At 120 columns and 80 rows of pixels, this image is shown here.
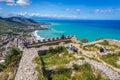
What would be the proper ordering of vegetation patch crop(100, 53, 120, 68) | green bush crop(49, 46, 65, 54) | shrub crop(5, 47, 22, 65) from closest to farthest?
1. vegetation patch crop(100, 53, 120, 68)
2. green bush crop(49, 46, 65, 54)
3. shrub crop(5, 47, 22, 65)

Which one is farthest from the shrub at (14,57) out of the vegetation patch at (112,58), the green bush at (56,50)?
the vegetation patch at (112,58)

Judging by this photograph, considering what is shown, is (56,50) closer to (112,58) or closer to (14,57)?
(112,58)

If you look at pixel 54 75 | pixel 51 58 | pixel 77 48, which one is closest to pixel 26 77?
pixel 54 75

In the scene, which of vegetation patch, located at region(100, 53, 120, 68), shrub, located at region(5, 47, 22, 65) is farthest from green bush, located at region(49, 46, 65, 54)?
vegetation patch, located at region(100, 53, 120, 68)

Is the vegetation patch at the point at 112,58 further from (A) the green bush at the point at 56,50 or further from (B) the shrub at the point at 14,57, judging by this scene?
(B) the shrub at the point at 14,57

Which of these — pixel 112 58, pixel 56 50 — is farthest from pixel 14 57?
pixel 112 58

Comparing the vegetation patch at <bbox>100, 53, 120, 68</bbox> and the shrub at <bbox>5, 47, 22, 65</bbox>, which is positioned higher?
the vegetation patch at <bbox>100, 53, 120, 68</bbox>

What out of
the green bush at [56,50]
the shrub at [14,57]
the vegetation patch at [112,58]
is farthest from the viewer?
the shrub at [14,57]

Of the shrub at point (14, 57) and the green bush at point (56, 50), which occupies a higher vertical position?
the green bush at point (56, 50)

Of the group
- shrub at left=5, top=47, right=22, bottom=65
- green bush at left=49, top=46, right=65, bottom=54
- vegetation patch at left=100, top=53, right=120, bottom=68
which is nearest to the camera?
vegetation patch at left=100, top=53, right=120, bottom=68

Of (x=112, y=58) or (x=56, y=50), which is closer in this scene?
(x=112, y=58)

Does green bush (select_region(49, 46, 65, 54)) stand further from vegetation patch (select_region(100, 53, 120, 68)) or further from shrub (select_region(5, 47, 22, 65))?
vegetation patch (select_region(100, 53, 120, 68))
